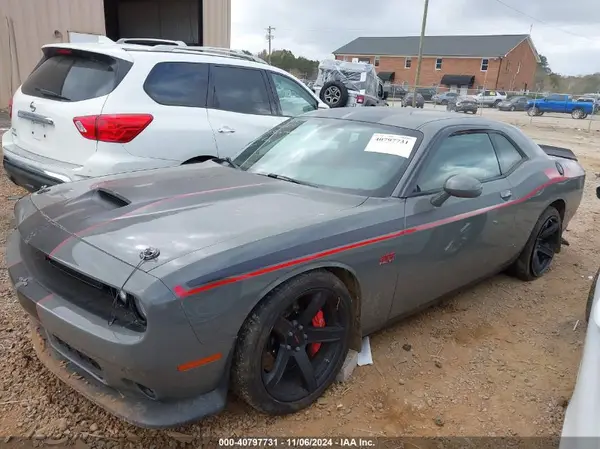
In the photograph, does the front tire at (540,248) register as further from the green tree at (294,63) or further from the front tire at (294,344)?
the green tree at (294,63)

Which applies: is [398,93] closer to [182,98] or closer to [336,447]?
[182,98]

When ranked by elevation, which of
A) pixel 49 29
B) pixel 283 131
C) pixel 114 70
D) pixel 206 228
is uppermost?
pixel 49 29

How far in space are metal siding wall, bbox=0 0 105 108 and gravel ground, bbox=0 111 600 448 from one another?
1183cm

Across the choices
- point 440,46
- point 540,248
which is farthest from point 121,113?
point 440,46

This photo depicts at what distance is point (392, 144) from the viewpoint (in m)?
3.17

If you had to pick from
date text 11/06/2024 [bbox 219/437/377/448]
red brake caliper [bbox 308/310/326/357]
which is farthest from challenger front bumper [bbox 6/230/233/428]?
red brake caliper [bbox 308/310/326/357]

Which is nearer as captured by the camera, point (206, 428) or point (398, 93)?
point (206, 428)

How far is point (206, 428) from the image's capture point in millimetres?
2410

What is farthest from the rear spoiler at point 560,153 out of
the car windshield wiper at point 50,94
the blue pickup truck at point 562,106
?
the blue pickup truck at point 562,106

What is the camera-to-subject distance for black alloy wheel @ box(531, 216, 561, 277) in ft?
14.3

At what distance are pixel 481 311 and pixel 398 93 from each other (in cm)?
3931

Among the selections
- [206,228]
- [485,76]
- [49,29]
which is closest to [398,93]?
[485,76]

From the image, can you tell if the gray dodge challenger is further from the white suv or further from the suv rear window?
the suv rear window

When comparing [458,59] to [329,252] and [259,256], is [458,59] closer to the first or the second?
[329,252]
